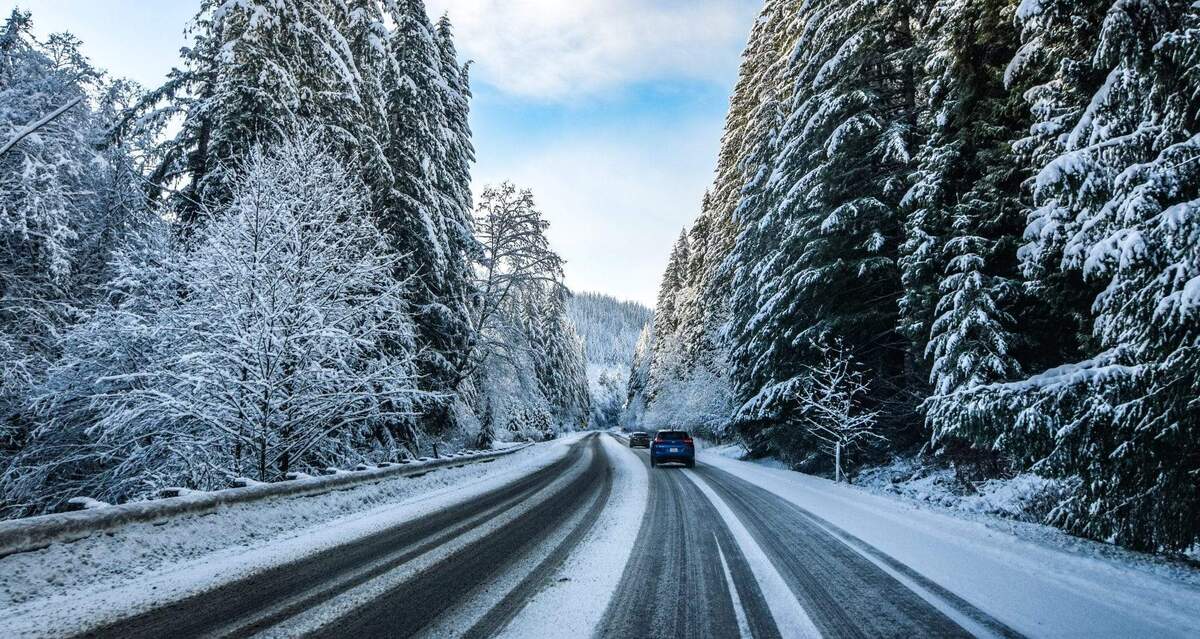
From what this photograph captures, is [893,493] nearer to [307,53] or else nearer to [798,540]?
[798,540]

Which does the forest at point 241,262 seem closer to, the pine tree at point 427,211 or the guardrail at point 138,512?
the pine tree at point 427,211

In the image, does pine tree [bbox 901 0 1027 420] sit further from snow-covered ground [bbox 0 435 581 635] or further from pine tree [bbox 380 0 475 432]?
pine tree [bbox 380 0 475 432]

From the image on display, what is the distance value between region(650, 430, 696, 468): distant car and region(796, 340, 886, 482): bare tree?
14.9ft

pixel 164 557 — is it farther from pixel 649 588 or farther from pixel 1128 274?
pixel 1128 274

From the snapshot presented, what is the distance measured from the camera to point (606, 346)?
16650cm

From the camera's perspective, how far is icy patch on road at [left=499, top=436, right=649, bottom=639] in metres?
3.42

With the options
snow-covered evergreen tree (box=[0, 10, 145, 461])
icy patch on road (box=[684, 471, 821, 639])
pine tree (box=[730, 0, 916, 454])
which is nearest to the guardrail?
icy patch on road (box=[684, 471, 821, 639])

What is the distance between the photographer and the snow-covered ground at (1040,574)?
12.3 ft

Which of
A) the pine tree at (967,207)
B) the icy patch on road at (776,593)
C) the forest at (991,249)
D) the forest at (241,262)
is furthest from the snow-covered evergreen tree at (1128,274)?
the forest at (241,262)

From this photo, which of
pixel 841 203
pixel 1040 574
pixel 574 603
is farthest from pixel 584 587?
pixel 841 203

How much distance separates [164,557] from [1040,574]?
823 centimetres

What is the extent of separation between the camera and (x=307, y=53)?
13367 mm

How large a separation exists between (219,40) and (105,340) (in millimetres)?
7954

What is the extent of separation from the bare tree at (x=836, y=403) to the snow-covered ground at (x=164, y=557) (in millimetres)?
11195
